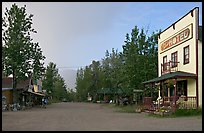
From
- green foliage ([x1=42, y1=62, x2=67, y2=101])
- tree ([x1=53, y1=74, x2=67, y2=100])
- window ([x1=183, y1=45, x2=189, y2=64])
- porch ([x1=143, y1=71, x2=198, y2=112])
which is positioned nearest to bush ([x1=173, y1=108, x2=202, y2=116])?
porch ([x1=143, y1=71, x2=198, y2=112])

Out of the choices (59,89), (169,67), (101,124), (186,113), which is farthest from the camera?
(59,89)

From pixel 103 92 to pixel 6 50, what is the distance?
42.7 m

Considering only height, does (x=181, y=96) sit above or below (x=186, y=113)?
above

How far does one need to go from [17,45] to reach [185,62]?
24.9m

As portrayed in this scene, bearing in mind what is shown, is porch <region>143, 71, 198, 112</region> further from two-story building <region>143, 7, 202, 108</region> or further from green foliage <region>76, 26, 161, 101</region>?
green foliage <region>76, 26, 161, 101</region>

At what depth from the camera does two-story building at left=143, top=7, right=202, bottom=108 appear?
86.5ft

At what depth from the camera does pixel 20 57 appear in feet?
149

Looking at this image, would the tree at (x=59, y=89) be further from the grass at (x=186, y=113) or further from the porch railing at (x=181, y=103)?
the grass at (x=186, y=113)

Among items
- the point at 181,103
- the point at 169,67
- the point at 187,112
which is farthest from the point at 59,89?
the point at 187,112

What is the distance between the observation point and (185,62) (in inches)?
1120

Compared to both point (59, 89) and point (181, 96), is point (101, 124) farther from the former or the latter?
point (59, 89)

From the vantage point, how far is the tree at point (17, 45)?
44625 mm

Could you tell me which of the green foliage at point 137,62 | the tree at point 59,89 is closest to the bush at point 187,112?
the green foliage at point 137,62

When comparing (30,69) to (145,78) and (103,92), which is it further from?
(103,92)
